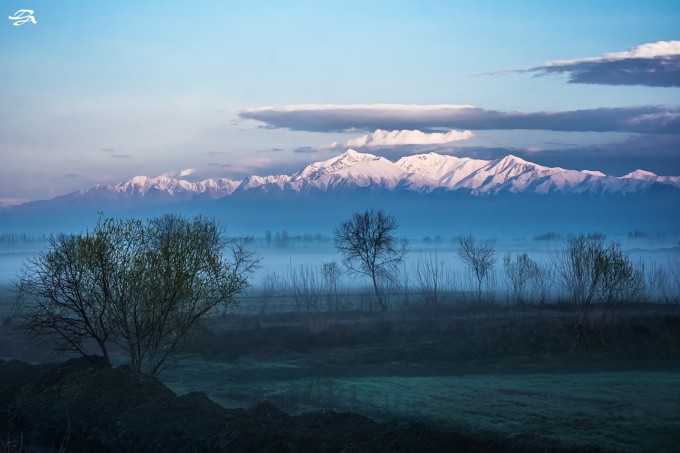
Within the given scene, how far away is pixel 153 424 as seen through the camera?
910 inches

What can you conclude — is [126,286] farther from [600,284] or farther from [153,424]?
[600,284]

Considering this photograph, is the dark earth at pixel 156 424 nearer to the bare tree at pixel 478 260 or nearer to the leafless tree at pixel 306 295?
the leafless tree at pixel 306 295

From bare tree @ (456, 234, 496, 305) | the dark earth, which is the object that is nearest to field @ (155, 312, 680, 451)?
the dark earth

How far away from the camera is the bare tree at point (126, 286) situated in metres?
26.7

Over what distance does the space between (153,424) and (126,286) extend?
5.60m

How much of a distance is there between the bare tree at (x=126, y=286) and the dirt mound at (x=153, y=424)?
1.66m

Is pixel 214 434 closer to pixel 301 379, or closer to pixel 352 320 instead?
pixel 301 379

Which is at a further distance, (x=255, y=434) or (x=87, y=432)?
(x=87, y=432)

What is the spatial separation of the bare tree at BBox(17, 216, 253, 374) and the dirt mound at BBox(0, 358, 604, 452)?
166 centimetres

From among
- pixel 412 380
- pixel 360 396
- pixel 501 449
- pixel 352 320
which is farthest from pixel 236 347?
pixel 501 449

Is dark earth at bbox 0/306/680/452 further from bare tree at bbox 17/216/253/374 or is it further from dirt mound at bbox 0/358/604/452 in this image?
bare tree at bbox 17/216/253/374

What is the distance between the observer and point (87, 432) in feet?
80.3

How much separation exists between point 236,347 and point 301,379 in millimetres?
11336

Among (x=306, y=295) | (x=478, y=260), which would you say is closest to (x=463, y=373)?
(x=306, y=295)
